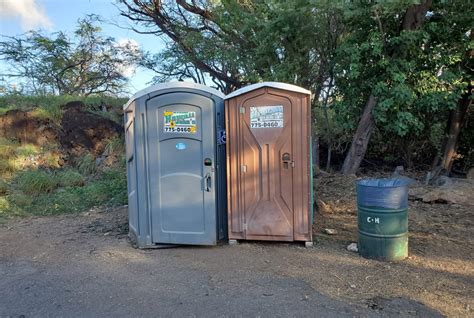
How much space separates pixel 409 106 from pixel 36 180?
8.40m

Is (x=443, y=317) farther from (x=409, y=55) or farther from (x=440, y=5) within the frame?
(x=440, y=5)

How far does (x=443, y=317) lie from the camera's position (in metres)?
3.46

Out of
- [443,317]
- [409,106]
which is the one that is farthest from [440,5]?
[443,317]

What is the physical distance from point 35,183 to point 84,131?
123 inches

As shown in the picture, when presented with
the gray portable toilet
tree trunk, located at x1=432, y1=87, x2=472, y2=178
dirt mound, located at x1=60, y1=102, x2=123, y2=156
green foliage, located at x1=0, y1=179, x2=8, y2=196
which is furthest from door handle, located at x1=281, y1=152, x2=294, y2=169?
dirt mound, located at x1=60, y1=102, x2=123, y2=156

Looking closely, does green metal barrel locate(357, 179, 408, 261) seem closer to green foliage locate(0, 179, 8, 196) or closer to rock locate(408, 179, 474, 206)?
rock locate(408, 179, 474, 206)

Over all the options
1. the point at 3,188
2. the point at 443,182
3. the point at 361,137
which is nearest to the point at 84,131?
the point at 3,188

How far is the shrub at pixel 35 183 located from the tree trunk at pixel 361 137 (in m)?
7.06

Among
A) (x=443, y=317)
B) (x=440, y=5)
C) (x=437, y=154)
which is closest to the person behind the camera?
(x=443, y=317)

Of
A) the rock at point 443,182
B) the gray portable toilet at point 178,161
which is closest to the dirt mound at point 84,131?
the gray portable toilet at point 178,161

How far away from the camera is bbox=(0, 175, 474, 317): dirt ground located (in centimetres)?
376

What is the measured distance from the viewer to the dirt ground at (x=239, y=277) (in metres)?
3.76

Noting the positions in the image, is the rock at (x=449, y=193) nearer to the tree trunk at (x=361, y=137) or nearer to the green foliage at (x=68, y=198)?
the tree trunk at (x=361, y=137)

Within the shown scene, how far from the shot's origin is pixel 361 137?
9578mm
